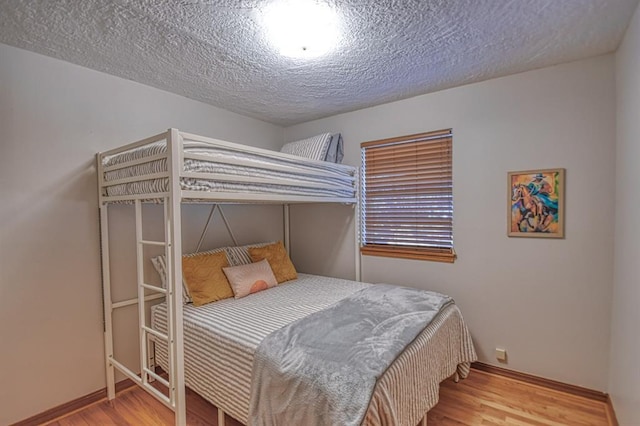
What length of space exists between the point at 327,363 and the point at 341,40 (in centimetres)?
178

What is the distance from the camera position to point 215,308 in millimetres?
2256

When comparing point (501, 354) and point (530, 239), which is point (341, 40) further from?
point (501, 354)

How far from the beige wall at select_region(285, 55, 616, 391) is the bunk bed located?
468 mm

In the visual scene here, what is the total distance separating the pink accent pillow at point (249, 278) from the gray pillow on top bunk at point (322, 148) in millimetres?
1182

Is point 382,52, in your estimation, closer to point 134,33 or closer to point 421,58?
point 421,58

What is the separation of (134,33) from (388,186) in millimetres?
2307

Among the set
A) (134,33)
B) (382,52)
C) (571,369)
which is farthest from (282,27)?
(571,369)

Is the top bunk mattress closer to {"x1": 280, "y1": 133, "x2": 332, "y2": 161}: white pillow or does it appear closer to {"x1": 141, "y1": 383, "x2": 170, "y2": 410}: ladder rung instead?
{"x1": 280, "y1": 133, "x2": 332, "y2": 161}: white pillow

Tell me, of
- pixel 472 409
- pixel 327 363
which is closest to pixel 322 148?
pixel 327 363

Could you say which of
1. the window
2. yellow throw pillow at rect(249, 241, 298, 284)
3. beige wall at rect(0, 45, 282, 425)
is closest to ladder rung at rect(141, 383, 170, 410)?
beige wall at rect(0, 45, 282, 425)

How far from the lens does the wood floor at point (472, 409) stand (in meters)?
1.97

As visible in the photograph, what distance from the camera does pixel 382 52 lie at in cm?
199

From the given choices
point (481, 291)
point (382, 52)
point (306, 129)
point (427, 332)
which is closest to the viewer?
point (427, 332)

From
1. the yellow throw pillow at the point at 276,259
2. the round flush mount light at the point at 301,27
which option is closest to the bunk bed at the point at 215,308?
the yellow throw pillow at the point at 276,259
